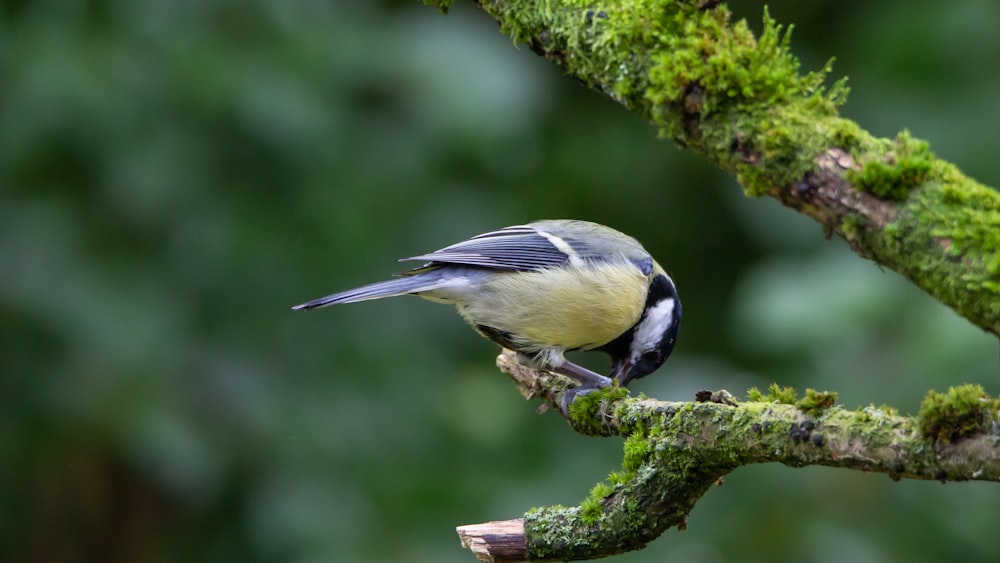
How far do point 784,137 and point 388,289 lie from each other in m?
1.91

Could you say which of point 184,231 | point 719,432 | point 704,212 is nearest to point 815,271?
point 704,212

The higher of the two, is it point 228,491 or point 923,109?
point 923,109

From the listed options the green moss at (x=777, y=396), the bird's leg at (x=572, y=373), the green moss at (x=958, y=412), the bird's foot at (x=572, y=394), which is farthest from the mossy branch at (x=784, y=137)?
the bird's leg at (x=572, y=373)

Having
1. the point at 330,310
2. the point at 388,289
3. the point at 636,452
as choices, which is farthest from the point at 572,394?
the point at 330,310

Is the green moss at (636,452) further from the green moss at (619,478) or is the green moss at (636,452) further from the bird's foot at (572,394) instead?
the bird's foot at (572,394)

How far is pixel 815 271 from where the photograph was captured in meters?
4.47

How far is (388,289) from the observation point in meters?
3.33

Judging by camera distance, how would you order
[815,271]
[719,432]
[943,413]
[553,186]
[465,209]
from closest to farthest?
[943,413] < [719,432] < [815,271] < [465,209] < [553,186]

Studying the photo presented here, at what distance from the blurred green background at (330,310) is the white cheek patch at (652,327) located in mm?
850

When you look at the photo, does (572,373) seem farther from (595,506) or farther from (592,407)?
(595,506)

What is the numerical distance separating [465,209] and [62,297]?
2.09 meters

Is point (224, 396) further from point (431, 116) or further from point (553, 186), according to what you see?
point (553, 186)

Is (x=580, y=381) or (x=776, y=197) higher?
(x=776, y=197)

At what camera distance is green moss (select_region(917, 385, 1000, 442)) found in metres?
1.59
